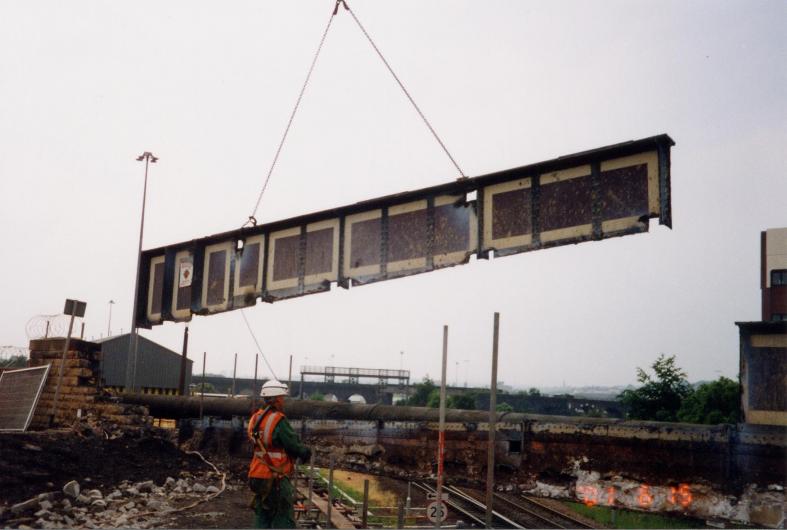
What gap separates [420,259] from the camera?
7.77 meters

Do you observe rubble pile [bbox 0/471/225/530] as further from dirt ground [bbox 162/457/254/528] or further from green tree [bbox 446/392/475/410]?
green tree [bbox 446/392/475/410]

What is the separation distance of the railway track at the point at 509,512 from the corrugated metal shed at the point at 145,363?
113 feet

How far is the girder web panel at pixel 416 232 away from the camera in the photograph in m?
6.43

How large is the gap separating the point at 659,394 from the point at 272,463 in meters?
30.7

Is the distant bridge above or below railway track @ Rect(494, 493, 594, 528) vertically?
below

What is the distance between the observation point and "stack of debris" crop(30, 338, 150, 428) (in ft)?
39.8

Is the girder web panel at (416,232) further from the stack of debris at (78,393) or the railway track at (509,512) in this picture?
the railway track at (509,512)

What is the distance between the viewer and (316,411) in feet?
48.5

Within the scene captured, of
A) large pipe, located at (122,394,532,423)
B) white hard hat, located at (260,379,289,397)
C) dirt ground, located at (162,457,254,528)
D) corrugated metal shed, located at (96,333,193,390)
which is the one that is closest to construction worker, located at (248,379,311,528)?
white hard hat, located at (260,379,289,397)

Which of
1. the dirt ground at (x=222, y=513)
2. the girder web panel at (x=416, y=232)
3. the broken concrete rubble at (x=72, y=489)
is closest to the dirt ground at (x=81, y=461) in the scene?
the broken concrete rubble at (x=72, y=489)

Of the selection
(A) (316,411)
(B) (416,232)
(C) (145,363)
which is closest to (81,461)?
(A) (316,411)

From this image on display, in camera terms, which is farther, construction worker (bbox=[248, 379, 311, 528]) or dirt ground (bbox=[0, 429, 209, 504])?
dirt ground (bbox=[0, 429, 209, 504])

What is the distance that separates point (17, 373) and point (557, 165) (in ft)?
38.2

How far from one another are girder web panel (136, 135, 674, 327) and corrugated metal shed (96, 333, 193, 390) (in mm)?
35389
